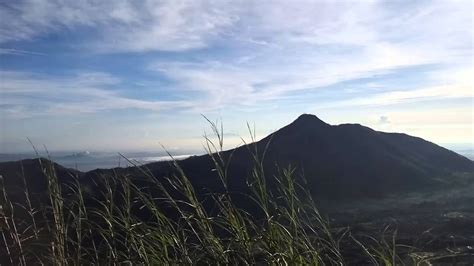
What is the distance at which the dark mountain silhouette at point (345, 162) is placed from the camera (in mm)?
26094

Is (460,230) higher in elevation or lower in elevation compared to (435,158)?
lower

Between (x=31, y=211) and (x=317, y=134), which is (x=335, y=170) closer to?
(x=317, y=134)

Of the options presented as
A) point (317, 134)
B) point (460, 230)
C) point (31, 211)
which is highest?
point (317, 134)

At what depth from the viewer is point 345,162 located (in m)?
28.5

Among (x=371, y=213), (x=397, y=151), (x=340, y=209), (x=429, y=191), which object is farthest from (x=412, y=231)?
(x=397, y=151)

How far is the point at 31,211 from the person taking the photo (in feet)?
9.78

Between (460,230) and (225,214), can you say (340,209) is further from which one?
(225,214)

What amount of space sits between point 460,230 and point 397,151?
13531mm

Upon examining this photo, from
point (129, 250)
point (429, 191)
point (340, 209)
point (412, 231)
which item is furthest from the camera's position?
point (429, 191)

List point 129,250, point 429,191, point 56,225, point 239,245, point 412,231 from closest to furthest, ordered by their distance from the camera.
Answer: point 239,245 < point 129,250 < point 56,225 < point 412,231 < point 429,191

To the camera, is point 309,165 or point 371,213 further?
point 309,165

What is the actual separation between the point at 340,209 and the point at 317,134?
317 inches

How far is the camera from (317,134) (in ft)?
103

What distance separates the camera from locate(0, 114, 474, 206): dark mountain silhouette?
26.1m
